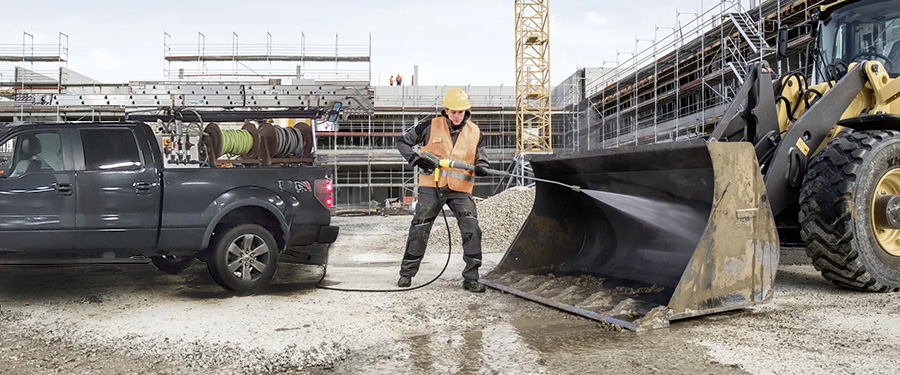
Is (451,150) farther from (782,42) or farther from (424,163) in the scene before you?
(782,42)

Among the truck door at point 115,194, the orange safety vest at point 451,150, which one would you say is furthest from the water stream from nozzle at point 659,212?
the truck door at point 115,194

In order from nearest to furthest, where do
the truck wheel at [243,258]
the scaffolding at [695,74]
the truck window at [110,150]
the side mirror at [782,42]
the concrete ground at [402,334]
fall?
1. the concrete ground at [402,334]
2. the truck window at [110,150]
3. the truck wheel at [243,258]
4. the side mirror at [782,42]
5. the scaffolding at [695,74]

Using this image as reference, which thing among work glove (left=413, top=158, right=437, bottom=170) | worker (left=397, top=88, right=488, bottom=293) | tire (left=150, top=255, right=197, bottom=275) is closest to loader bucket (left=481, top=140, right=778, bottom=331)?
worker (left=397, top=88, right=488, bottom=293)

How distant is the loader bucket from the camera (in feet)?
15.1

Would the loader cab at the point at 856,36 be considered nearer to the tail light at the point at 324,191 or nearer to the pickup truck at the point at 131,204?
the tail light at the point at 324,191

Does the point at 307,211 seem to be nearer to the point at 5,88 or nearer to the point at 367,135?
the point at 367,135

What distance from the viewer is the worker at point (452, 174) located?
6.20m

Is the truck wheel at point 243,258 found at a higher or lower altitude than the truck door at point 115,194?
lower

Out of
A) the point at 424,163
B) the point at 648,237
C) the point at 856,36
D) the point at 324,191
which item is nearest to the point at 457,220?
the point at 424,163

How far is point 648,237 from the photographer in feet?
19.4

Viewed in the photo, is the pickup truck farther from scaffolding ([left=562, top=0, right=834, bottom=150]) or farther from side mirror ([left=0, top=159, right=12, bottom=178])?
scaffolding ([left=562, top=0, right=834, bottom=150])

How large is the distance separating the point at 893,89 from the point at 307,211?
20.0 ft

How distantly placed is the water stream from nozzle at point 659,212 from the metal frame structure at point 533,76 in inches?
1112

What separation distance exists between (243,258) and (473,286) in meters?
2.28
